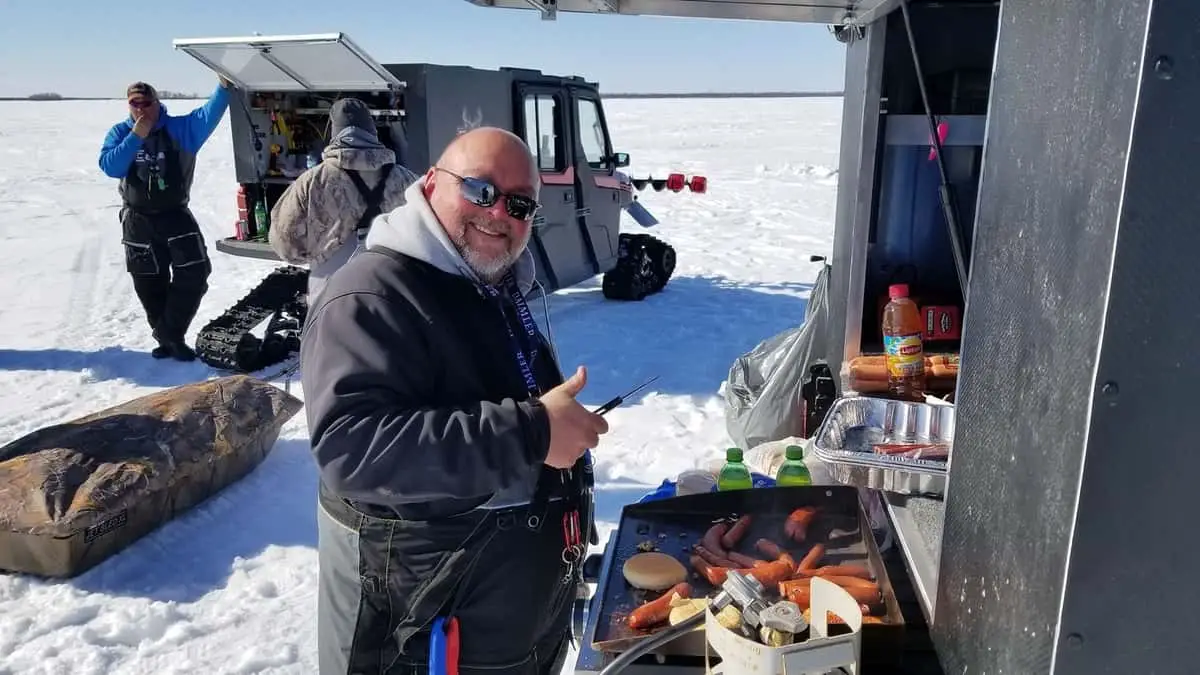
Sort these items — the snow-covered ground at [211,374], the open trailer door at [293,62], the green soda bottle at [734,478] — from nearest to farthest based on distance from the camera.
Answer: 1. the green soda bottle at [734,478]
2. the snow-covered ground at [211,374]
3. the open trailer door at [293,62]

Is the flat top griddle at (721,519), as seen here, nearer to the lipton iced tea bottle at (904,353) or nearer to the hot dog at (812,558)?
the hot dog at (812,558)

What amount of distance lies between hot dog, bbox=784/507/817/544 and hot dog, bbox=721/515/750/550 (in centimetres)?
10

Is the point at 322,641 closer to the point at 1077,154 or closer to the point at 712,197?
the point at 1077,154

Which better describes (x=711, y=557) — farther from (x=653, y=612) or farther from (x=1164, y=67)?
(x=1164, y=67)

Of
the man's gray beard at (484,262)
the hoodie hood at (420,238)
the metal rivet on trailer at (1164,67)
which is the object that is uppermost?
the metal rivet on trailer at (1164,67)

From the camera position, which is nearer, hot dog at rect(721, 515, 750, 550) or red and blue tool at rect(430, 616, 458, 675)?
red and blue tool at rect(430, 616, 458, 675)

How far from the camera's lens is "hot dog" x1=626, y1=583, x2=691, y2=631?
5.86 feet

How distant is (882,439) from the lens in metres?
2.88

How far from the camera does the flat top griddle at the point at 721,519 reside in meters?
1.92

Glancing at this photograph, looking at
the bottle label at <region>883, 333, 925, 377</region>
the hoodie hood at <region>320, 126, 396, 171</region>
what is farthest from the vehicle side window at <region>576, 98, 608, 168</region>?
the bottle label at <region>883, 333, 925, 377</region>

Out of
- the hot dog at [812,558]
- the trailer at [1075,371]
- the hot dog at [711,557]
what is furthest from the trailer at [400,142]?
the trailer at [1075,371]

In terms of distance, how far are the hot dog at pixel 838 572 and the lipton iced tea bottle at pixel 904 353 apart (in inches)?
57.5

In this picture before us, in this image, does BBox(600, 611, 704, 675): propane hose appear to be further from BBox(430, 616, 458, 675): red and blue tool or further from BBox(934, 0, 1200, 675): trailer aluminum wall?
BBox(934, 0, 1200, 675): trailer aluminum wall

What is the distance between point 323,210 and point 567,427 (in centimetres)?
353
